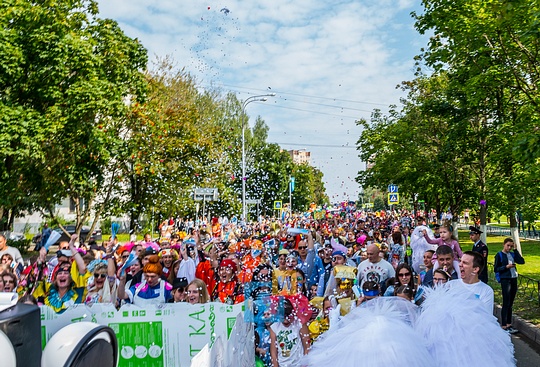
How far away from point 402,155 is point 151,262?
23796mm

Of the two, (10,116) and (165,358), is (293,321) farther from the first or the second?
(10,116)

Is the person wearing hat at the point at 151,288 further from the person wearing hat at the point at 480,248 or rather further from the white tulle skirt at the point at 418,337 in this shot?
the person wearing hat at the point at 480,248

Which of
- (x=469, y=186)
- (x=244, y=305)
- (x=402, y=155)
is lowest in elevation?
(x=244, y=305)

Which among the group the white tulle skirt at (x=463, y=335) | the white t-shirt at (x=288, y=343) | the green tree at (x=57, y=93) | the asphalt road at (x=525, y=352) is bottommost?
the asphalt road at (x=525, y=352)

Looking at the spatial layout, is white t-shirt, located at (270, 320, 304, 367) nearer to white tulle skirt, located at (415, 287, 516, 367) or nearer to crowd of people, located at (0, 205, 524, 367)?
crowd of people, located at (0, 205, 524, 367)

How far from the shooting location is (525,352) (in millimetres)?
8211

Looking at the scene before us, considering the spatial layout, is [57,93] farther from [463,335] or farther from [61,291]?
[463,335]

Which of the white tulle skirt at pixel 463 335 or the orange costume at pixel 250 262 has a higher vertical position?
the white tulle skirt at pixel 463 335

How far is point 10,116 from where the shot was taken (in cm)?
1612

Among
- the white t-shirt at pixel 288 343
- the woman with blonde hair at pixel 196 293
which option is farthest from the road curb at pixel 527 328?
the woman with blonde hair at pixel 196 293

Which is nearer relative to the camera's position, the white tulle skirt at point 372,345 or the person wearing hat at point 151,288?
the white tulle skirt at point 372,345

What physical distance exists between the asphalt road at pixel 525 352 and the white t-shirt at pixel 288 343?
3.71 metres

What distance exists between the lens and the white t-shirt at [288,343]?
5.55 meters

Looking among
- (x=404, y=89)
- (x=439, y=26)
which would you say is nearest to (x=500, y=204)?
(x=439, y=26)
